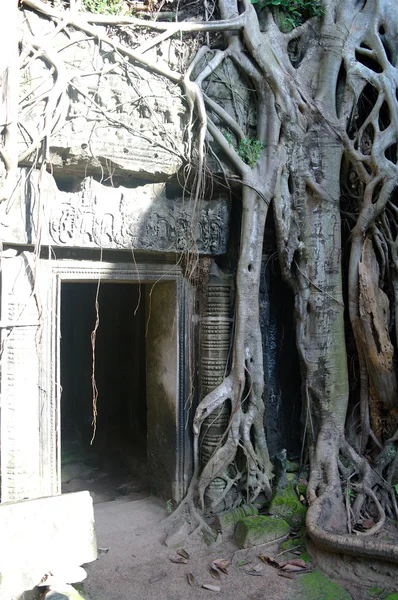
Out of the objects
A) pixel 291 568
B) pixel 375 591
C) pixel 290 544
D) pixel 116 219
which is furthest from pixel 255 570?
pixel 116 219

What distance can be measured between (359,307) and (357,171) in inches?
40.4

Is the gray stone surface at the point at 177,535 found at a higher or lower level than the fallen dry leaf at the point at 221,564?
higher

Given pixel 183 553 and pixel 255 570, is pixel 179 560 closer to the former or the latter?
pixel 183 553

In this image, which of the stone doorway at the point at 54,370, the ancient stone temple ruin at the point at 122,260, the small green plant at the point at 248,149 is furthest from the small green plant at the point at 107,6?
the stone doorway at the point at 54,370

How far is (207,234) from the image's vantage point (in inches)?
Answer: 164

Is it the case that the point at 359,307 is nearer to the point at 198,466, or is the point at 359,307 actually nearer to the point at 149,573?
the point at 198,466

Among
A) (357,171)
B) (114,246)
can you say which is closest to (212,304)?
(114,246)

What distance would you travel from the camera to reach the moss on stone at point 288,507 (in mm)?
3943

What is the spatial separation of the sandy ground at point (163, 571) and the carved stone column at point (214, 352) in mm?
429

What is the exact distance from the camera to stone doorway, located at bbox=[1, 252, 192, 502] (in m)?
3.54

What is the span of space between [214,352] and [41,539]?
6.15ft

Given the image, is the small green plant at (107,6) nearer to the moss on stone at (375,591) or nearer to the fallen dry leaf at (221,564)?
the fallen dry leaf at (221,564)

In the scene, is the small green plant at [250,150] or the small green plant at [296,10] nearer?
the small green plant at [250,150]

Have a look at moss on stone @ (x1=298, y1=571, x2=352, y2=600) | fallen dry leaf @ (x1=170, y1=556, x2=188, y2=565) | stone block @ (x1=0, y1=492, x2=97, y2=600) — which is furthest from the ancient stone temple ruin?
moss on stone @ (x1=298, y1=571, x2=352, y2=600)
